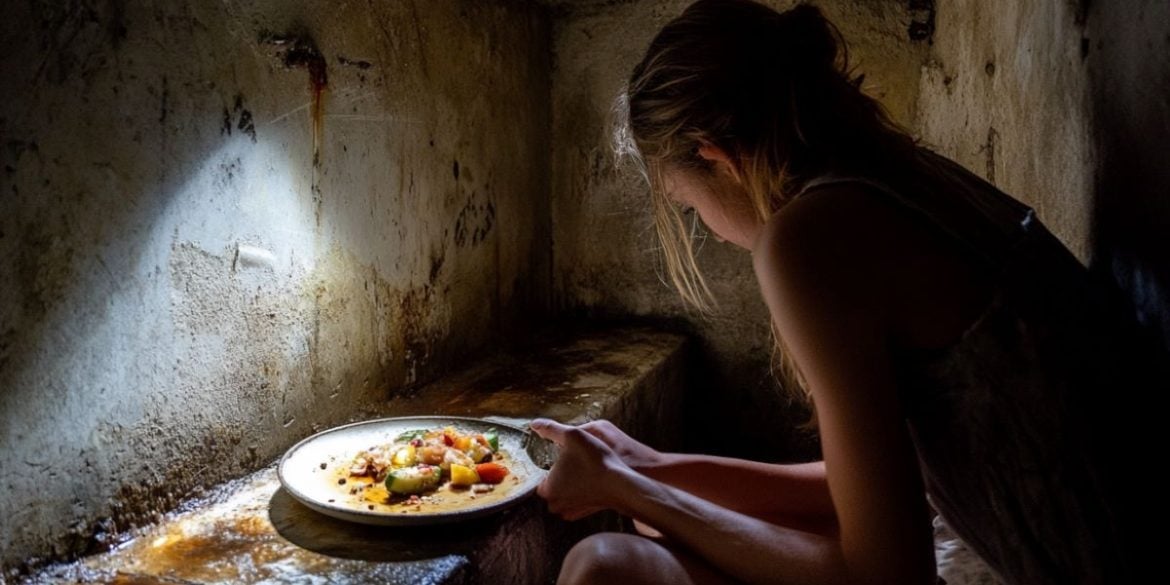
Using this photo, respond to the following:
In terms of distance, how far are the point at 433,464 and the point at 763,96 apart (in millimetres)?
1311

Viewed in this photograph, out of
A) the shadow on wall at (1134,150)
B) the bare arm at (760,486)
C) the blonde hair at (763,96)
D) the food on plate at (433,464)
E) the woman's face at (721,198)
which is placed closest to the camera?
the shadow on wall at (1134,150)

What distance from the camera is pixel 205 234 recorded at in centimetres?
221

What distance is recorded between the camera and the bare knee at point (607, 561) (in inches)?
54.9

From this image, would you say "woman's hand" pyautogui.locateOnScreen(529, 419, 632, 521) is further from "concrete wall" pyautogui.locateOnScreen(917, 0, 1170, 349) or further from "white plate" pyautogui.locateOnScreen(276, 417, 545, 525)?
"concrete wall" pyautogui.locateOnScreen(917, 0, 1170, 349)

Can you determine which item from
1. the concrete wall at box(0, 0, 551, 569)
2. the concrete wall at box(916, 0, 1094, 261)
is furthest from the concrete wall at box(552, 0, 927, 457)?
the concrete wall at box(916, 0, 1094, 261)

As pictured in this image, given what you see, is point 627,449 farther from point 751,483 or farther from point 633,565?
point 633,565

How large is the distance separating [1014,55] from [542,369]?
2200 mm

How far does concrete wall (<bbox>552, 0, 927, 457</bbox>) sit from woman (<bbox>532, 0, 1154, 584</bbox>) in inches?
→ 116

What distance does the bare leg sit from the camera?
1.40 m

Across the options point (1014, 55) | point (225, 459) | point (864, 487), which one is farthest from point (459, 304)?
point (864, 487)

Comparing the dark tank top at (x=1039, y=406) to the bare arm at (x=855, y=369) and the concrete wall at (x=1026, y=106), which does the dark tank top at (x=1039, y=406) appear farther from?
the concrete wall at (x=1026, y=106)

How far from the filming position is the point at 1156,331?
4.26 ft

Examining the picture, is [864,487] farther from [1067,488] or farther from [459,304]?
[459,304]

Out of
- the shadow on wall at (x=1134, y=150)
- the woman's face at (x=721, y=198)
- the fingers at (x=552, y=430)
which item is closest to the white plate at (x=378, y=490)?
the fingers at (x=552, y=430)
